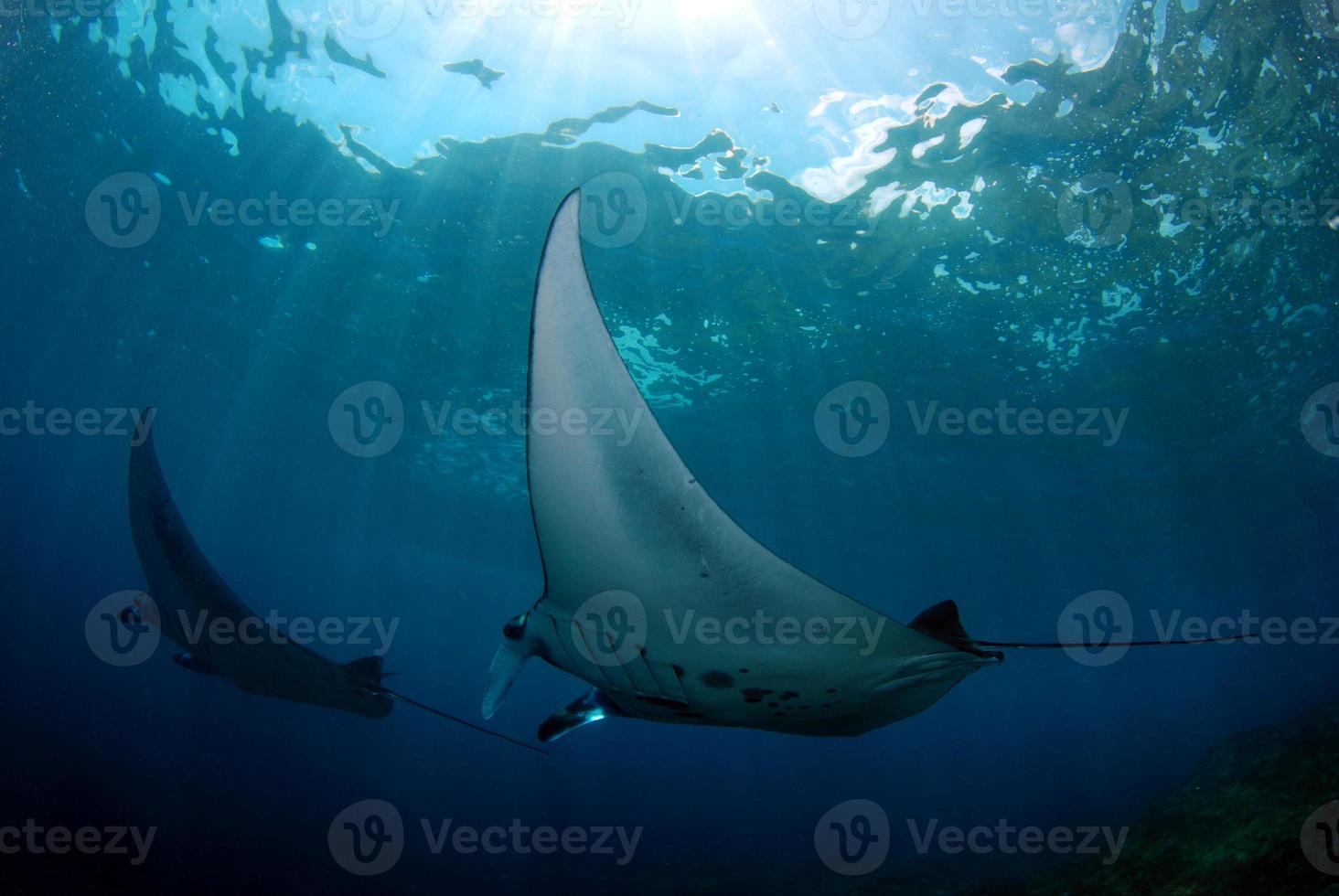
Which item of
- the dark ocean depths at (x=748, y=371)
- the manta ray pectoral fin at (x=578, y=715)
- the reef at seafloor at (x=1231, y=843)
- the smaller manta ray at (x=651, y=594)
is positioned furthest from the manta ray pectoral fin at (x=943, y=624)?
the dark ocean depths at (x=748, y=371)

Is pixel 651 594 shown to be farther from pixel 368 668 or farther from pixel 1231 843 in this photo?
pixel 1231 843

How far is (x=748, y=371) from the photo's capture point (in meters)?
13.4

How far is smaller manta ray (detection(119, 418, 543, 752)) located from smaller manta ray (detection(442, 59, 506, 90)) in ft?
21.5

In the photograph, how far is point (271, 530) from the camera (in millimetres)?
40594

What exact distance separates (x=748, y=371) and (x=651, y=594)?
10995 millimetres

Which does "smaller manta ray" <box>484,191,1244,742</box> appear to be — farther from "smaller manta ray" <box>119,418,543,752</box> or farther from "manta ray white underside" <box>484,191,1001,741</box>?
"smaller manta ray" <box>119,418,543,752</box>

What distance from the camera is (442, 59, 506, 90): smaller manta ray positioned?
825 centimetres

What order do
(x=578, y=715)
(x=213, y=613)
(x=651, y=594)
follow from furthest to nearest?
(x=213, y=613)
(x=578, y=715)
(x=651, y=594)

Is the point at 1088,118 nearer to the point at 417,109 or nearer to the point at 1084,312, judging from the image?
the point at 1084,312

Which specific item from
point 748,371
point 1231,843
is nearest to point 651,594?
point 1231,843

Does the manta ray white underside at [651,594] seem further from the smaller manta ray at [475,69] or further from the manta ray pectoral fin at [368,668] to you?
the smaller manta ray at [475,69]

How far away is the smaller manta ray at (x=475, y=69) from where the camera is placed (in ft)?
27.1

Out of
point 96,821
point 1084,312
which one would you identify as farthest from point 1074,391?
point 96,821

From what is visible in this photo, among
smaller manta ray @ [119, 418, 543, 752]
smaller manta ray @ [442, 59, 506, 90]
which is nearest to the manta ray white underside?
smaller manta ray @ [119, 418, 543, 752]
